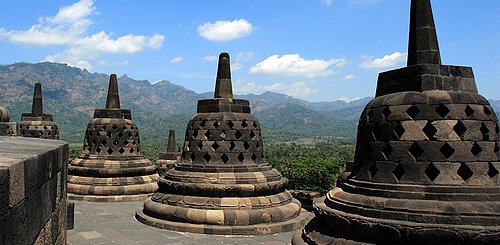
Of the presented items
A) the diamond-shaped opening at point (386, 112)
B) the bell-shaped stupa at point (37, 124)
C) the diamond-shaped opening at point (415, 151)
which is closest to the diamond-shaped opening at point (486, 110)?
the diamond-shaped opening at point (415, 151)

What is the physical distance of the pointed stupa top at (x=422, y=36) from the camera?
17.4 ft

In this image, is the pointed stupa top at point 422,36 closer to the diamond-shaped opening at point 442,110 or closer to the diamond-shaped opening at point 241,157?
the diamond-shaped opening at point 442,110

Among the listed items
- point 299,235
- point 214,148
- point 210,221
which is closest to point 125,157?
point 214,148

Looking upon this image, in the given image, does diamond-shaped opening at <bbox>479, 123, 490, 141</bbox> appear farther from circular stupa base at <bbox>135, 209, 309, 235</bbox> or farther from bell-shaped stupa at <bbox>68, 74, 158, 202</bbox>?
bell-shaped stupa at <bbox>68, 74, 158, 202</bbox>

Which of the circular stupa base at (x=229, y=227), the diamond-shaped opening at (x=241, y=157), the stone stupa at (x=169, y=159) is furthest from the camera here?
the stone stupa at (x=169, y=159)

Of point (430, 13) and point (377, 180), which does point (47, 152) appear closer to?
point (377, 180)

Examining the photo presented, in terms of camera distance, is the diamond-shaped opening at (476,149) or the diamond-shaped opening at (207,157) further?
the diamond-shaped opening at (207,157)

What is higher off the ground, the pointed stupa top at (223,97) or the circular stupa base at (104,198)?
the pointed stupa top at (223,97)

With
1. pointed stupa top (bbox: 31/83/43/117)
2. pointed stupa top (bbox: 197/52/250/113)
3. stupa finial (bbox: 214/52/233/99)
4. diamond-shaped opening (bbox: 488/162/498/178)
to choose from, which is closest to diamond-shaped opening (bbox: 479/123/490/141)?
diamond-shaped opening (bbox: 488/162/498/178)

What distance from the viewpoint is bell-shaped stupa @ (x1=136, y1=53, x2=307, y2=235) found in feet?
31.6

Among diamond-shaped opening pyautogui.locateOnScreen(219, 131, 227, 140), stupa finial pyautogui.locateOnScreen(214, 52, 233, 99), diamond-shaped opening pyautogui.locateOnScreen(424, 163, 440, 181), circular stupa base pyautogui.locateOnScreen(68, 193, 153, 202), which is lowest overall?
circular stupa base pyautogui.locateOnScreen(68, 193, 153, 202)

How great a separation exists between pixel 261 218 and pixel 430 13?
5.71 metres

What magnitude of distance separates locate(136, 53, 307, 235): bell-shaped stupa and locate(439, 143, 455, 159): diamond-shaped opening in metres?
5.25

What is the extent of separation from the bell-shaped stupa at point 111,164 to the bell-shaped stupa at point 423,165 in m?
9.62
